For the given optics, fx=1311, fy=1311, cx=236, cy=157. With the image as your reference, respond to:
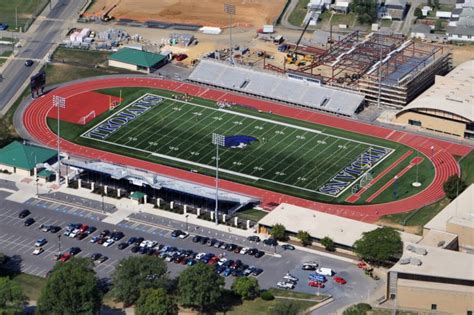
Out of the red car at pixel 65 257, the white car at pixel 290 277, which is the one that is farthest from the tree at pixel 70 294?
the white car at pixel 290 277

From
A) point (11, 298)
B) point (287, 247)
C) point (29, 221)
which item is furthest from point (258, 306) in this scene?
point (29, 221)

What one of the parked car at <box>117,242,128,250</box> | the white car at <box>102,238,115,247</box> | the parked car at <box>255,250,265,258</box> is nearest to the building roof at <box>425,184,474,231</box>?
the parked car at <box>255,250,265,258</box>

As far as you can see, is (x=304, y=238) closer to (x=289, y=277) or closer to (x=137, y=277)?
(x=289, y=277)

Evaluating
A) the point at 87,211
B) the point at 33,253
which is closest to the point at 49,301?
the point at 33,253

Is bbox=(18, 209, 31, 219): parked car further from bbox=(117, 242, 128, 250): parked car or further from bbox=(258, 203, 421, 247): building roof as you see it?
bbox=(258, 203, 421, 247): building roof

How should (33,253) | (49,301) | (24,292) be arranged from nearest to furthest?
(49,301) → (24,292) → (33,253)

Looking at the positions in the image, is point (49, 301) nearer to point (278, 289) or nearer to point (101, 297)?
point (101, 297)
